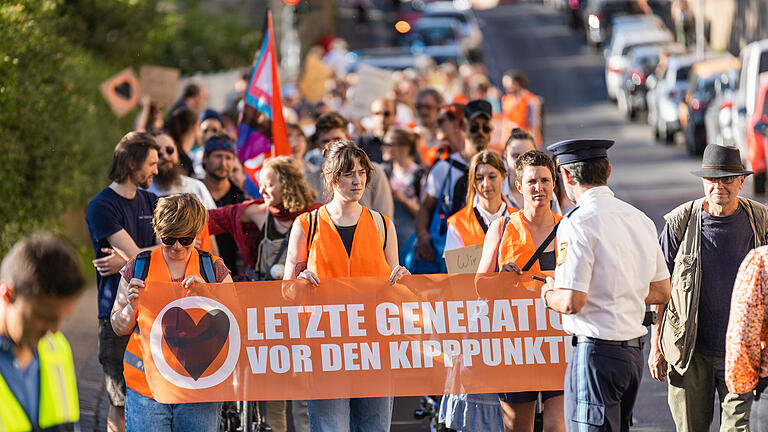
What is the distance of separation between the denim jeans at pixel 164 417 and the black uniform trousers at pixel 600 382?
2.01 metres

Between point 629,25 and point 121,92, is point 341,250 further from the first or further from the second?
point 629,25

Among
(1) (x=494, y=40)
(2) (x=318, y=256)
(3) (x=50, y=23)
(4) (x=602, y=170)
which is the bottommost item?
(2) (x=318, y=256)

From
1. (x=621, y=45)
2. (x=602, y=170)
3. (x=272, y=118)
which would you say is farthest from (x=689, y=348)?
(x=621, y=45)

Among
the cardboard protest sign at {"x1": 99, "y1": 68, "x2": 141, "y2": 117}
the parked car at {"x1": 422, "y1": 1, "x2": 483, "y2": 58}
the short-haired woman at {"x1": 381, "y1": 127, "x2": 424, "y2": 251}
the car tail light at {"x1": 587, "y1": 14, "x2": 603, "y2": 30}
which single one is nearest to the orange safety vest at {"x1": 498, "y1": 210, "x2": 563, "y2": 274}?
the short-haired woman at {"x1": 381, "y1": 127, "x2": 424, "y2": 251}

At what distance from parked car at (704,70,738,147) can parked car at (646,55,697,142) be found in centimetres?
470

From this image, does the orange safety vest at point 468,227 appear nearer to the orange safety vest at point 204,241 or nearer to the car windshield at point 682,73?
the orange safety vest at point 204,241

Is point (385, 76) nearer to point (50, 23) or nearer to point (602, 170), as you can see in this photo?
point (50, 23)

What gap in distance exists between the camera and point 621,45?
115ft

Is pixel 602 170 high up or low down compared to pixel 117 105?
down

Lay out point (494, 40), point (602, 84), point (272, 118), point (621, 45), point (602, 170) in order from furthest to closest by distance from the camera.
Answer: point (494, 40), point (602, 84), point (621, 45), point (272, 118), point (602, 170)

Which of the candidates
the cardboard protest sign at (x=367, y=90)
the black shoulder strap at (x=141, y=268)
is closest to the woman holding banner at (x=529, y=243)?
the black shoulder strap at (x=141, y=268)

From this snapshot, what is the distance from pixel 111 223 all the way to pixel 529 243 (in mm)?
2346

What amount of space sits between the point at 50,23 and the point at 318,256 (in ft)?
24.9

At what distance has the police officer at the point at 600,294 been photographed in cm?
514
